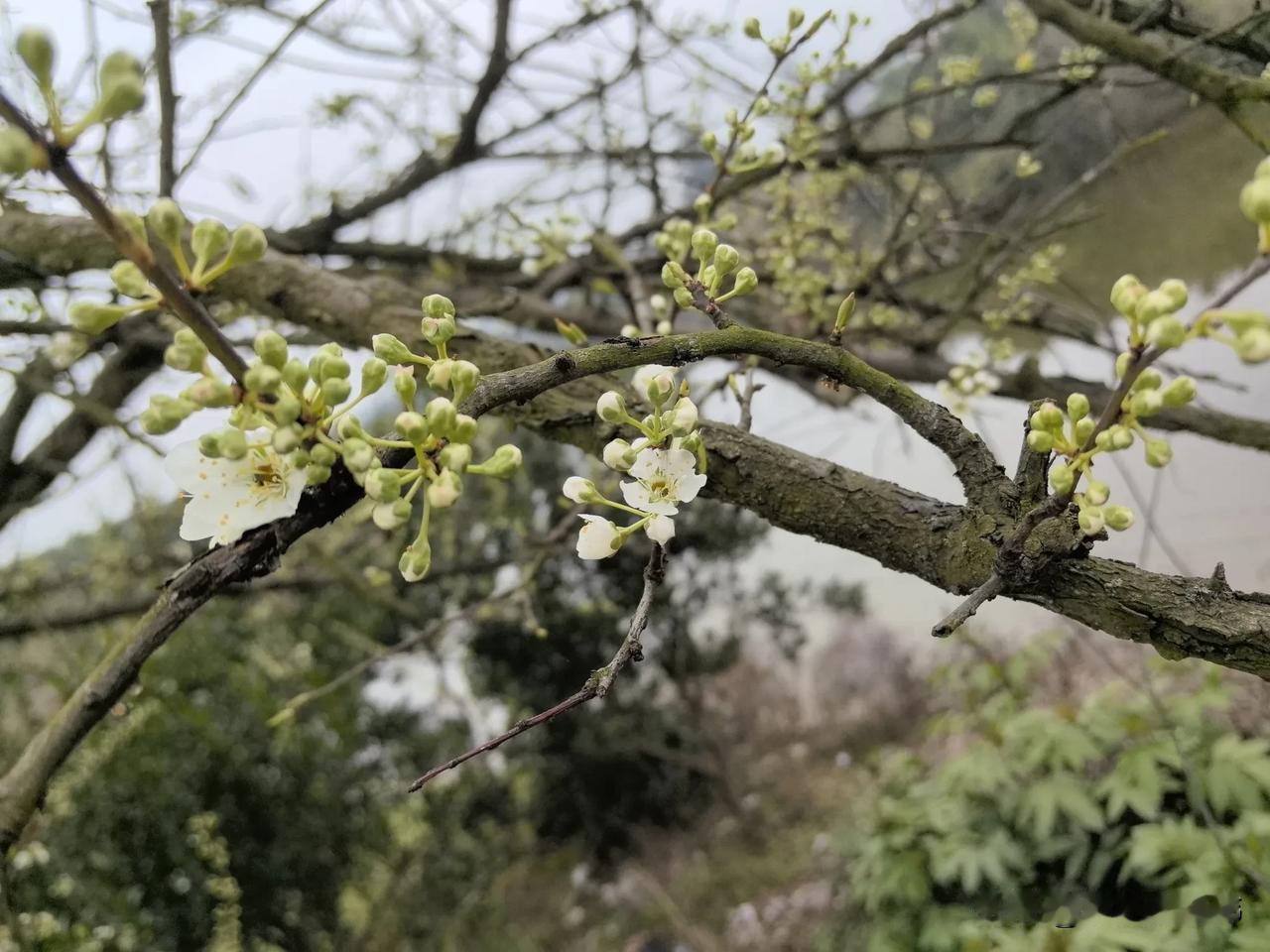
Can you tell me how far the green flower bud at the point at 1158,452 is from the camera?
0.35m

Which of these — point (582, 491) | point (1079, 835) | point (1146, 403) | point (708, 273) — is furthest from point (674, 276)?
point (1079, 835)

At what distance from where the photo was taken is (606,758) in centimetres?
289

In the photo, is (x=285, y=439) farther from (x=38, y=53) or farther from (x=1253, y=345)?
(x=1253, y=345)

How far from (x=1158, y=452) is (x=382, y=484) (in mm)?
318

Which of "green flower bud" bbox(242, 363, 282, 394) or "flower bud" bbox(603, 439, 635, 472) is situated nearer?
"green flower bud" bbox(242, 363, 282, 394)

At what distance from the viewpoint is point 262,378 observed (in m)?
0.32

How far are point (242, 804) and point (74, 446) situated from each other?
1.15m

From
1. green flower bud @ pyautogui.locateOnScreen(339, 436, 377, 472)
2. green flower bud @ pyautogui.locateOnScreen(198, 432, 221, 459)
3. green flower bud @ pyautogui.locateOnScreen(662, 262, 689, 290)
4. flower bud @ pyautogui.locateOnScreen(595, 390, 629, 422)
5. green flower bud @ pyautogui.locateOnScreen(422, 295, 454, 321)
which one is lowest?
green flower bud @ pyautogui.locateOnScreen(339, 436, 377, 472)

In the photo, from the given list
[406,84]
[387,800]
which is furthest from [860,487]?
[387,800]

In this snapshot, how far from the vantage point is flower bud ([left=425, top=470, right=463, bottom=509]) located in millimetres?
333

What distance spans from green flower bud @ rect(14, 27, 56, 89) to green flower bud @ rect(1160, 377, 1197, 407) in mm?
401

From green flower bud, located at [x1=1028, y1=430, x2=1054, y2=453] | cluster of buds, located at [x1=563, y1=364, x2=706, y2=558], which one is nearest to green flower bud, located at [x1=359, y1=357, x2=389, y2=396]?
cluster of buds, located at [x1=563, y1=364, x2=706, y2=558]

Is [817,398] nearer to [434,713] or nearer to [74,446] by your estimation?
[74,446]

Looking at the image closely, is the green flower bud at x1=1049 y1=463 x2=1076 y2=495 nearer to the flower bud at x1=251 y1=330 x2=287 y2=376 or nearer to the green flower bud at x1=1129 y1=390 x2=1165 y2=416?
the green flower bud at x1=1129 y1=390 x2=1165 y2=416
